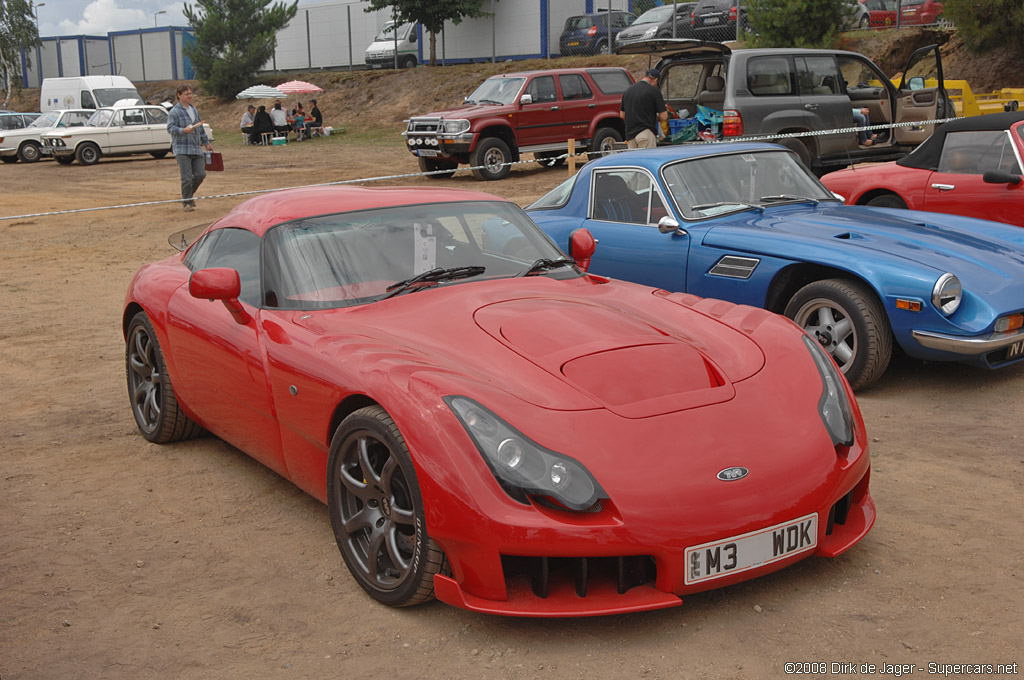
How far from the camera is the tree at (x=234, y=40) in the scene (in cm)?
4416

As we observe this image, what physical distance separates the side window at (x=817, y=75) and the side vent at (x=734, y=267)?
792 cm

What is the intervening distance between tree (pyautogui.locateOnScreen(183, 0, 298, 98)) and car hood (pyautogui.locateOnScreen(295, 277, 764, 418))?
1699 inches

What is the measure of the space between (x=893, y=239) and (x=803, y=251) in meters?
0.61

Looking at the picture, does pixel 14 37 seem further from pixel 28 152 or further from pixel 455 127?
pixel 455 127

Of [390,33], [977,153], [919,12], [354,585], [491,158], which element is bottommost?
[354,585]

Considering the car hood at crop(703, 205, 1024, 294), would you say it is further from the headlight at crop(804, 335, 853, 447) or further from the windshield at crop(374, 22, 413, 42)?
the windshield at crop(374, 22, 413, 42)

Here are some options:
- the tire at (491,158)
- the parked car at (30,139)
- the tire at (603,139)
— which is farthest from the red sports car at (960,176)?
the parked car at (30,139)

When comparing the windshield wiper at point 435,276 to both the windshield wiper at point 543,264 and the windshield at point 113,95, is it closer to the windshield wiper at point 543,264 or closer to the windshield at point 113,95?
the windshield wiper at point 543,264

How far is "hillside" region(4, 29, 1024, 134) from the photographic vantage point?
75.3 feet

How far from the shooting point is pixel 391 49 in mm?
40156

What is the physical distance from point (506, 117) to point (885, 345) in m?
13.6

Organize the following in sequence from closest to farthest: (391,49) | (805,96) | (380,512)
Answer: (380,512)
(805,96)
(391,49)

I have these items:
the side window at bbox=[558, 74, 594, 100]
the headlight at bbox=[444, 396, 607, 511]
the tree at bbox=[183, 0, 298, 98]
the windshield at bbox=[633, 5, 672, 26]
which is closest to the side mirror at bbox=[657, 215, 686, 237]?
the headlight at bbox=[444, 396, 607, 511]

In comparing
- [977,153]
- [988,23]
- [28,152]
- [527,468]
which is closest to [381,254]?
[527,468]
